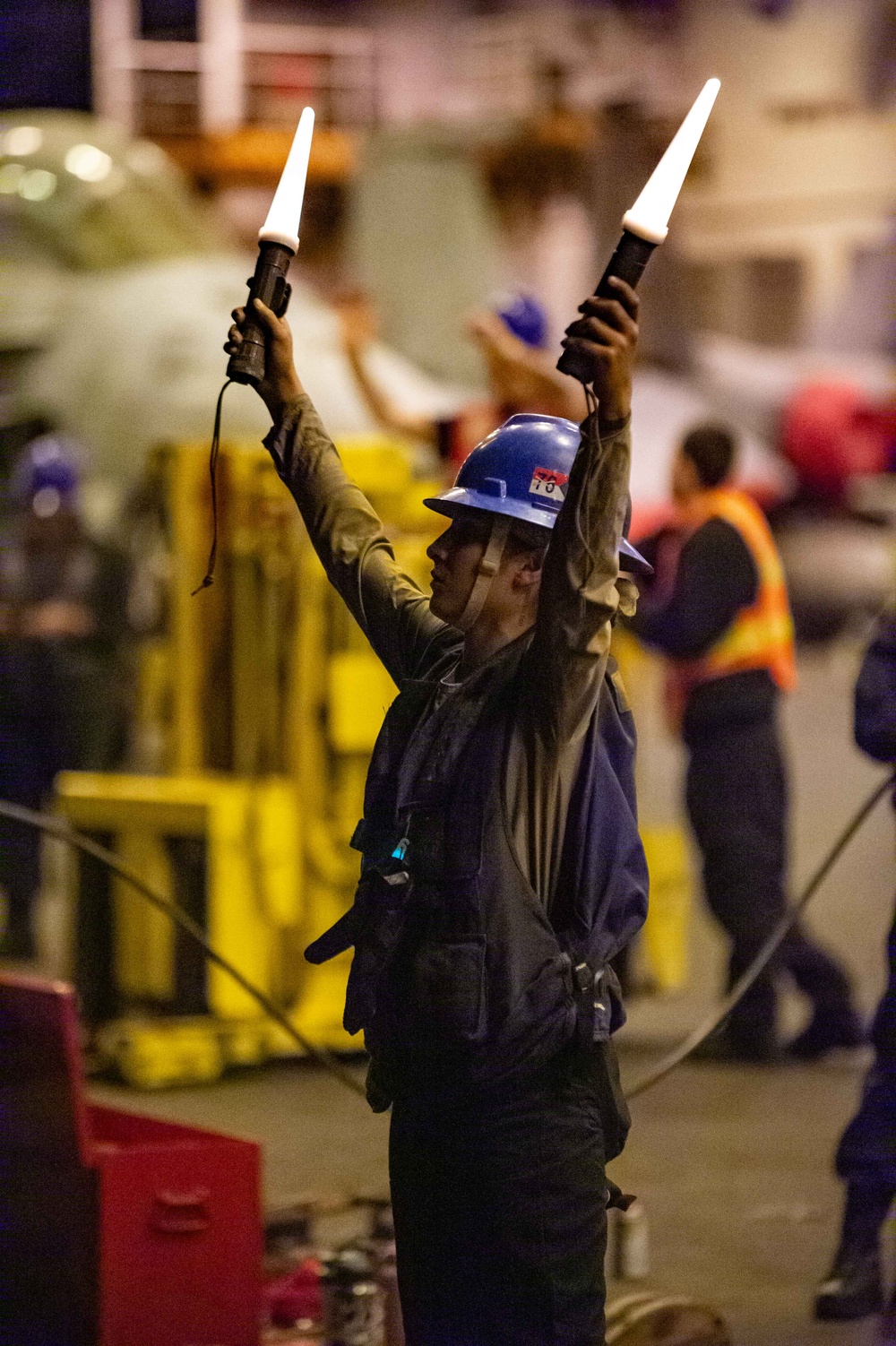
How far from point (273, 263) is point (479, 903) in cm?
100

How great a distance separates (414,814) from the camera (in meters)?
3.06

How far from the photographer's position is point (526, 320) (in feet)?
27.6

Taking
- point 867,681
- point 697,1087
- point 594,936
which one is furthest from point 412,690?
point 697,1087

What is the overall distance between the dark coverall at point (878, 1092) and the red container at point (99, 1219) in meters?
1.37

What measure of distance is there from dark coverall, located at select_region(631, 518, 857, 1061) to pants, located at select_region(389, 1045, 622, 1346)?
4.10 meters

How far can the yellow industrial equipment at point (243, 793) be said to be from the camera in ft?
23.4

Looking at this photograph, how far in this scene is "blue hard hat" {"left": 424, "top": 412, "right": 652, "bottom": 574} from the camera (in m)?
3.10

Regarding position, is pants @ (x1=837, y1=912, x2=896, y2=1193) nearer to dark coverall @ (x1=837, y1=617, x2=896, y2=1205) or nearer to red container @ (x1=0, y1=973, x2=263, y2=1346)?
dark coverall @ (x1=837, y1=617, x2=896, y2=1205)

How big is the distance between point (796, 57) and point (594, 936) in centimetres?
1857

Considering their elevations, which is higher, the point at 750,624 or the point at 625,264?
the point at 625,264

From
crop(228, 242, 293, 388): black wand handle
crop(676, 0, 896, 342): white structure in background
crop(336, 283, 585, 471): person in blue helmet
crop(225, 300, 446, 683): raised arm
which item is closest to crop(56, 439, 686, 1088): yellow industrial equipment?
crop(336, 283, 585, 471): person in blue helmet

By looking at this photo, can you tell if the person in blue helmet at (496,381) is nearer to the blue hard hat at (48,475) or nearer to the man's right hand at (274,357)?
the blue hard hat at (48,475)

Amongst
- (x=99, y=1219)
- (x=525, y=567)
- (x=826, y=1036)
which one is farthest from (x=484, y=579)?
(x=826, y=1036)

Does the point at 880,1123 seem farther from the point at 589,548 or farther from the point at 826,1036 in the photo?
the point at 826,1036
